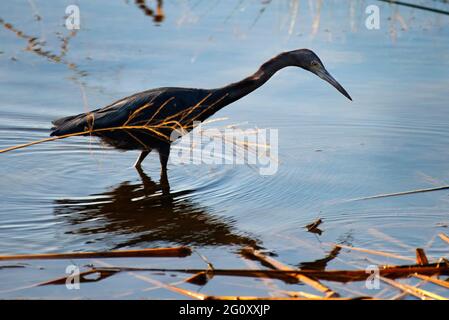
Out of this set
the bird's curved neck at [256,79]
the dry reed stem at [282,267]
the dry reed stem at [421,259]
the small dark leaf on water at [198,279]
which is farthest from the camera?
the bird's curved neck at [256,79]

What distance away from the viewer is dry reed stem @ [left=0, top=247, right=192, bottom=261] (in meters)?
4.78

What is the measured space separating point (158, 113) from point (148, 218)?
49.9 inches

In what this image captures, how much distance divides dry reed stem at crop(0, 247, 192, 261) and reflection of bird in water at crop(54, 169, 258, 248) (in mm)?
453

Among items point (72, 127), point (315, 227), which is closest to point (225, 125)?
point (72, 127)

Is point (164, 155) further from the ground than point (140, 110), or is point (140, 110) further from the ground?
point (140, 110)

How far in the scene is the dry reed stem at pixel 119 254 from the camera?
478 centimetres

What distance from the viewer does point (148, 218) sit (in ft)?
19.6

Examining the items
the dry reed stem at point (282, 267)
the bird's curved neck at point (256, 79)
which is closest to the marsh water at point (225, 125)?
the dry reed stem at point (282, 267)

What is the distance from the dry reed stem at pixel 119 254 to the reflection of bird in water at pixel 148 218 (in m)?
0.45

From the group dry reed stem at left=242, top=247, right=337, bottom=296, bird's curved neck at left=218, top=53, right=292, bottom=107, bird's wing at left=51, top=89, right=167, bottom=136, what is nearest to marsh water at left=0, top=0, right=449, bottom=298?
dry reed stem at left=242, top=247, right=337, bottom=296

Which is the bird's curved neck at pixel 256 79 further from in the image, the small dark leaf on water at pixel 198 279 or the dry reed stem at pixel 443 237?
the small dark leaf on water at pixel 198 279

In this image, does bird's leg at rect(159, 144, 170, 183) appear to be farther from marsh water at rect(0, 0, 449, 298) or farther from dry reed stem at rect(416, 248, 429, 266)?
dry reed stem at rect(416, 248, 429, 266)

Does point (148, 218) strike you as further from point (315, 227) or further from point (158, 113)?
point (158, 113)
